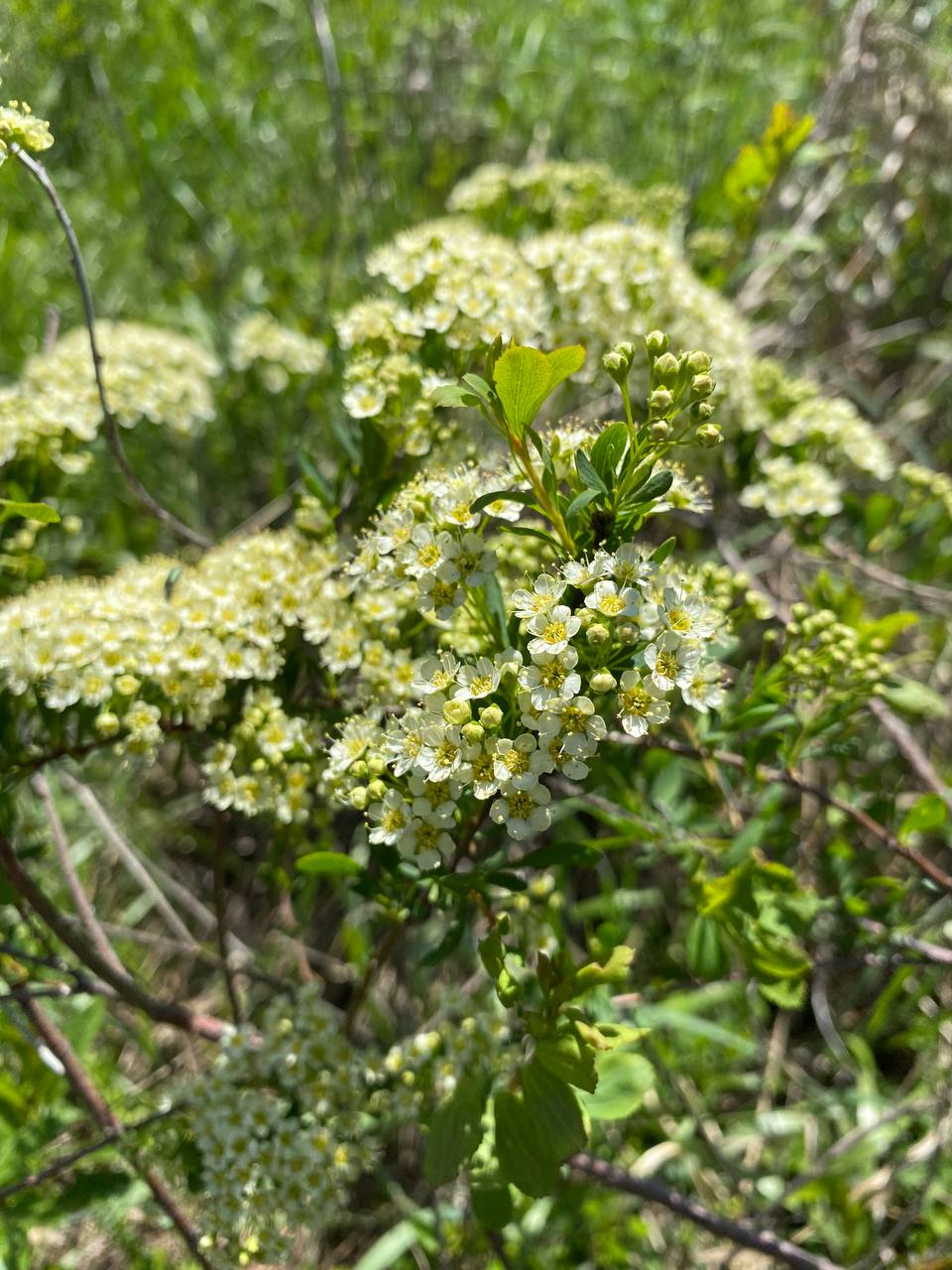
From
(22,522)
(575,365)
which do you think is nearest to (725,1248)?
(575,365)

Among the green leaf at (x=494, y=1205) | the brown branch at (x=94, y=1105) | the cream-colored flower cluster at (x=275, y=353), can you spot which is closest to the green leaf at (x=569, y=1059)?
the green leaf at (x=494, y=1205)

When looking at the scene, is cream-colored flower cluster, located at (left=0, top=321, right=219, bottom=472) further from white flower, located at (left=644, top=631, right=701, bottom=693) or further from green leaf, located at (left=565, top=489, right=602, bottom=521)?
white flower, located at (left=644, top=631, right=701, bottom=693)

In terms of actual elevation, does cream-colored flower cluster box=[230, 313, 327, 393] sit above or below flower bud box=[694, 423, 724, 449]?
above

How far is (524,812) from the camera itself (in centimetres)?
131

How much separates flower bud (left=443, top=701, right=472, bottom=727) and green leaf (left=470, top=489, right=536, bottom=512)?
0.27 meters

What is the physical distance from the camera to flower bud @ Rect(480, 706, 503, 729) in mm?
1255

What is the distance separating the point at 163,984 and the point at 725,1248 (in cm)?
172

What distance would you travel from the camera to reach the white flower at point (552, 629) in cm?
121

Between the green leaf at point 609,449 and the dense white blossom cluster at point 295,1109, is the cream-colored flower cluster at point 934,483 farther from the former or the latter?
the dense white blossom cluster at point 295,1109

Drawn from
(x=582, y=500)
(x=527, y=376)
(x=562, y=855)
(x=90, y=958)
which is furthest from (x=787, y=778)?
(x=90, y=958)

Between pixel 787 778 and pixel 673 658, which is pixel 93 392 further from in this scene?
pixel 787 778

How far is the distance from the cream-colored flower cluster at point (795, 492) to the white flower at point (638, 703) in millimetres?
1166

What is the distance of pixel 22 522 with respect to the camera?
86.7 inches


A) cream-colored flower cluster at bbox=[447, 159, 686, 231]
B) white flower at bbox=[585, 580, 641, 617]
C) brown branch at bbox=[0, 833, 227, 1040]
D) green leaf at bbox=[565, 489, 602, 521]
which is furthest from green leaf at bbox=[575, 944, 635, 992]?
cream-colored flower cluster at bbox=[447, 159, 686, 231]
